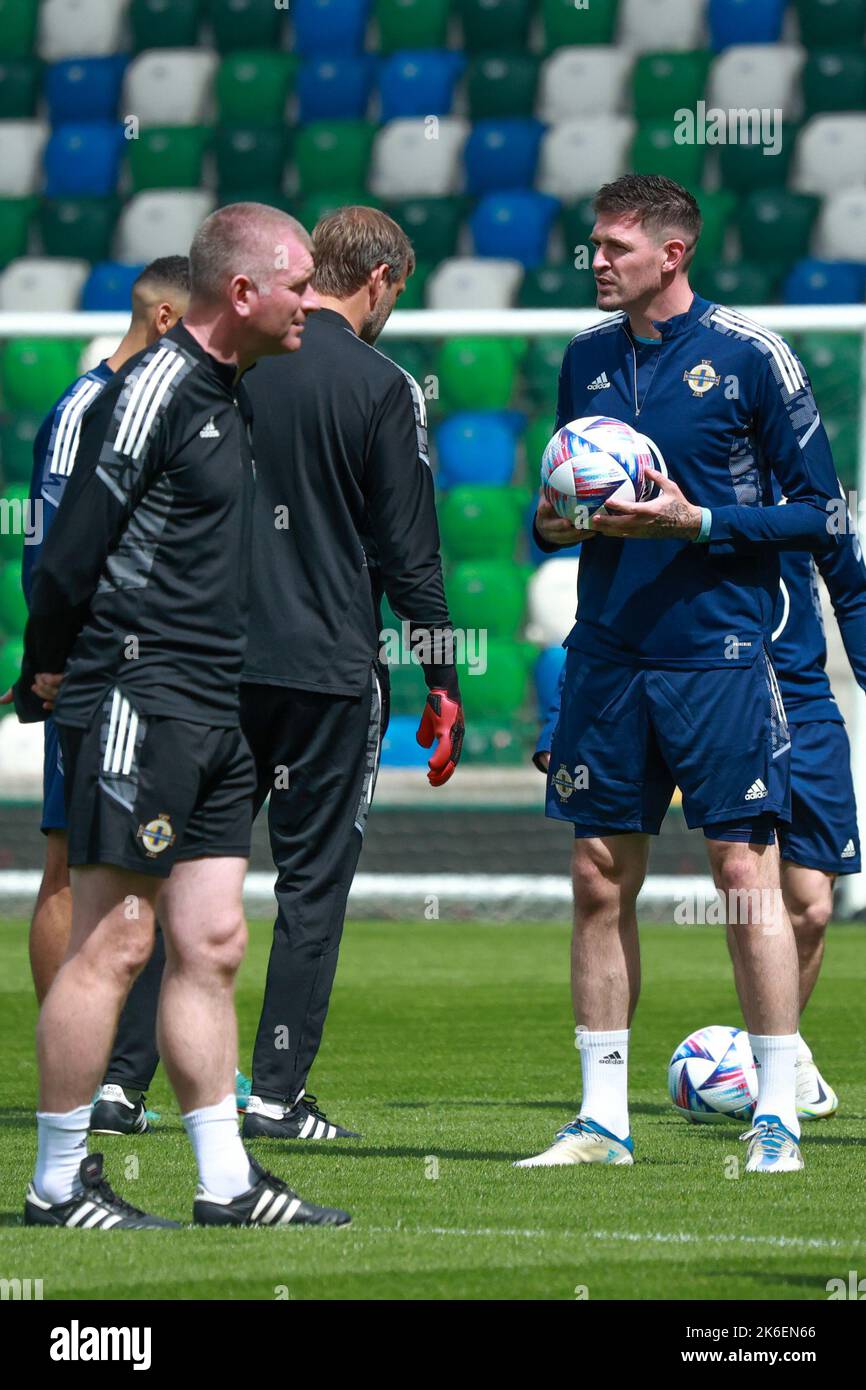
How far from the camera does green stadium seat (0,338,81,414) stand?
12617mm

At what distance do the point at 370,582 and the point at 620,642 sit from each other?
2.44ft

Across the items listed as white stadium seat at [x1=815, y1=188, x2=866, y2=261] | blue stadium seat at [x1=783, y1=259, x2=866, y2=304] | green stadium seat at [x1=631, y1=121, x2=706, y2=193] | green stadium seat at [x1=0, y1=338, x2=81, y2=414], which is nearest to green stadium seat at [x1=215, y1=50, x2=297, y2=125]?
green stadium seat at [x1=631, y1=121, x2=706, y2=193]

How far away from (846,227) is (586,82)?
2.68 m

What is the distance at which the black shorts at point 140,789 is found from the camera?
12.7 feet

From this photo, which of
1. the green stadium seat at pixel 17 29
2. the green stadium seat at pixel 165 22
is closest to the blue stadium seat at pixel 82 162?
the green stadium seat at pixel 165 22

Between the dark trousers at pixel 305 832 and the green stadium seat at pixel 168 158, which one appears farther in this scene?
the green stadium seat at pixel 168 158

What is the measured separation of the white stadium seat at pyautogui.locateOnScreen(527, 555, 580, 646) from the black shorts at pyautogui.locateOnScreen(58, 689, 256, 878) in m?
8.50

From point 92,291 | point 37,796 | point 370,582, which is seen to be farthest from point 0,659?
point 370,582

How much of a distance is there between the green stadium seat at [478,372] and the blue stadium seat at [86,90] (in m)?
7.45

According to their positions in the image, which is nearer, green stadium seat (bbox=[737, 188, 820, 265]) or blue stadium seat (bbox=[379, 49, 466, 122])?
green stadium seat (bbox=[737, 188, 820, 265])

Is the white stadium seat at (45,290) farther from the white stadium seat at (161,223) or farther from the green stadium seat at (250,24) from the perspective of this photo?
the green stadium seat at (250,24)

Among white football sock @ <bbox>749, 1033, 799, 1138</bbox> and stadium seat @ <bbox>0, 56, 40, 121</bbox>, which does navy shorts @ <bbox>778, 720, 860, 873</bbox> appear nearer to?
white football sock @ <bbox>749, 1033, 799, 1138</bbox>

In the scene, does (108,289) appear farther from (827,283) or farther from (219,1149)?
(219,1149)

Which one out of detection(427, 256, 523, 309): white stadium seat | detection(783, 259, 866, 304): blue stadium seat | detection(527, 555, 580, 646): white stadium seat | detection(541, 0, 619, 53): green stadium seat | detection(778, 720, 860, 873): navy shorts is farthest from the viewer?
detection(541, 0, 619, 53): green stadium seat
